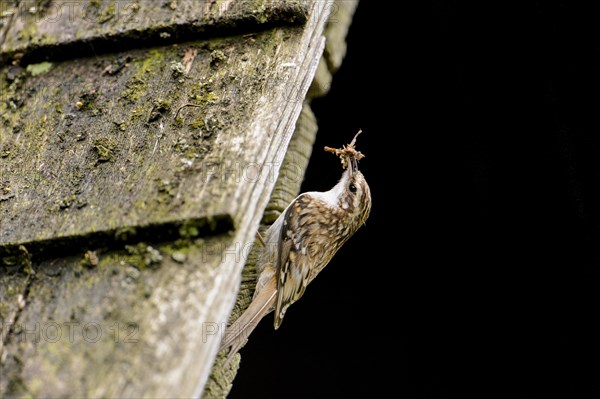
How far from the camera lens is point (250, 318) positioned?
5.98 feet

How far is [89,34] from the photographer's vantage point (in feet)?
4.87

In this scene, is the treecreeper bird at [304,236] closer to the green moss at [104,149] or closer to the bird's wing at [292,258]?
the bird's wing at [292,258]

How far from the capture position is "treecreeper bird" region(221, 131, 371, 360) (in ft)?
7.03

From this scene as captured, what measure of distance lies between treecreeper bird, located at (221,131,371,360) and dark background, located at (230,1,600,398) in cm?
45

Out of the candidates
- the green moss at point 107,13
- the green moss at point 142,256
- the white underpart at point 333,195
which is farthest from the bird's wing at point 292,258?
the green moss at point 142,256

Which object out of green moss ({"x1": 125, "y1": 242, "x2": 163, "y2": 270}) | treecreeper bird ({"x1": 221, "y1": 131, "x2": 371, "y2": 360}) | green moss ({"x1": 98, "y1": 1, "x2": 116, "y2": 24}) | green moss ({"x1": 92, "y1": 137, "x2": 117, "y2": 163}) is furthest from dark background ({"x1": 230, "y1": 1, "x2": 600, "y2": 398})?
green moss ({"x1": 125, "y1": 242, "x2": 163, "y2": 270})

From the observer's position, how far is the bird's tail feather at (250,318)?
1390mm

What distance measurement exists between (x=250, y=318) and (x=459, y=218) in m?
1.41

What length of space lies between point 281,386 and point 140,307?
2.58 metres

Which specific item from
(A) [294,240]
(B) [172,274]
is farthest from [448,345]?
(B) [172,274]

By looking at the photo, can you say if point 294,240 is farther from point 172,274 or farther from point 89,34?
point 172,274

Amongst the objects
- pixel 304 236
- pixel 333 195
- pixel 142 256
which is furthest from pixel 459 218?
pixel 142 256

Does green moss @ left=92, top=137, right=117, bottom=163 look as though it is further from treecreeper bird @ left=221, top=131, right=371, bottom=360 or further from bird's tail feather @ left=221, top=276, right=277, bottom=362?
treecreeper bird @ left=221, top=131, right=371, bottom=360

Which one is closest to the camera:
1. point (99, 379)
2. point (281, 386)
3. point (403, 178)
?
point (99, 379)
